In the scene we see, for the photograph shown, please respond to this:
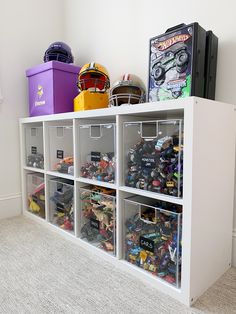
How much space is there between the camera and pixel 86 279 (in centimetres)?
107

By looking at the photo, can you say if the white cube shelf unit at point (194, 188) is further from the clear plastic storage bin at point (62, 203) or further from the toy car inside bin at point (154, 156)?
the clear plastic storage bin at point (62, 203)

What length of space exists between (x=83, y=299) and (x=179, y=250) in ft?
1.34

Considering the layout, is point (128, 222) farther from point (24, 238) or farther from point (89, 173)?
point (24, 238)

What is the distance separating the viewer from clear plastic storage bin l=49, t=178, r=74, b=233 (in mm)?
1515

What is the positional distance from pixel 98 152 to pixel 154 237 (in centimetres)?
53

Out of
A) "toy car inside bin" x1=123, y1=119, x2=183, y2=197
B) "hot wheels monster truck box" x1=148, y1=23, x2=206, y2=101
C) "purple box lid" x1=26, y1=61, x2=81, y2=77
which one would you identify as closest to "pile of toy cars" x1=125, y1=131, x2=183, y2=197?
"toy car inside bin" x1=123, y1=119, x2=183, y2=197

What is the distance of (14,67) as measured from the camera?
1.85 m

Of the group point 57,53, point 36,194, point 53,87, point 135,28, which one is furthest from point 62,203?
point 135,28

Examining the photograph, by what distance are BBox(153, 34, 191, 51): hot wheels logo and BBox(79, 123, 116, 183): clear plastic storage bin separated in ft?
1.36

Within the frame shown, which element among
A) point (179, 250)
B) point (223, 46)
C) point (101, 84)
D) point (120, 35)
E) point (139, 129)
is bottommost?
point (179, 250)

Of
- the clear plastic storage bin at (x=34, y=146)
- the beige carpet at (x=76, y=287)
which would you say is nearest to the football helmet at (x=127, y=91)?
the clear plastic storage bin at (x=34, y=146)

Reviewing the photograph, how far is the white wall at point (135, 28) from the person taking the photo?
116 cm

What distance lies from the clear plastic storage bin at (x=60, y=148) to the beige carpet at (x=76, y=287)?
484mm

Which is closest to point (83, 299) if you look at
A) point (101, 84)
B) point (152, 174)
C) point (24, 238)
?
point (152, 174)
